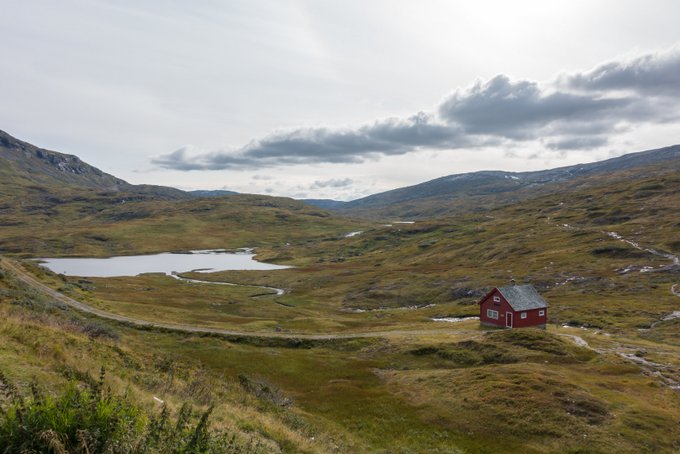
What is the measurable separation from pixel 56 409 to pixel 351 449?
28.7 m

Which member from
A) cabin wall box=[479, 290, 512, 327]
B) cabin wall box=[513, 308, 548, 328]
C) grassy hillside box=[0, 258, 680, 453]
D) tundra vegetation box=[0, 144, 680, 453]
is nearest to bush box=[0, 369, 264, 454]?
tundra vegetation box=[0, 144, 680, 453]

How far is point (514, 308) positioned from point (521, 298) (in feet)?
13.5

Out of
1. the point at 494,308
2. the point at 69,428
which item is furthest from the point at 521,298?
the point at 69,428

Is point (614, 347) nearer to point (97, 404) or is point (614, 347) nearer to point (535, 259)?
point (97, 404)

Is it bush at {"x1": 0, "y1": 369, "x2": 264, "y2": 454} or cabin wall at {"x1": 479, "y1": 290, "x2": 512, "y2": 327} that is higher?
bush at {"x1": 0, "y1": 369, "x2": 264, "y2": 454}

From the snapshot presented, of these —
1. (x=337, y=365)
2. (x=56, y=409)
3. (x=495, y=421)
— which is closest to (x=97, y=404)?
(x=56, y=409)

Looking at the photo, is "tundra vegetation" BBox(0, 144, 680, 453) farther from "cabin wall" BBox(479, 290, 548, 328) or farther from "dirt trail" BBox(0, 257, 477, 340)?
"cabin wall" BBox(479, 290, 548, 328)

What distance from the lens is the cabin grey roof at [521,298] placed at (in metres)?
90.2

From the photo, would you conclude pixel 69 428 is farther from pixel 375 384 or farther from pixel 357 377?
pixel 357 377

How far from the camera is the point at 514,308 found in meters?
89.2

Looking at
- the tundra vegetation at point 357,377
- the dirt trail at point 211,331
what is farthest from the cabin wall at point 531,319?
the dirt trail at point 211,331

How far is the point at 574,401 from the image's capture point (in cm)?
4497

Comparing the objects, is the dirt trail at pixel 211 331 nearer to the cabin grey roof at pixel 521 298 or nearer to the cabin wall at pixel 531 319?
the cabin wall at pixel 531 319

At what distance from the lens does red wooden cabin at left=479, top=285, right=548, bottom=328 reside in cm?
8975
